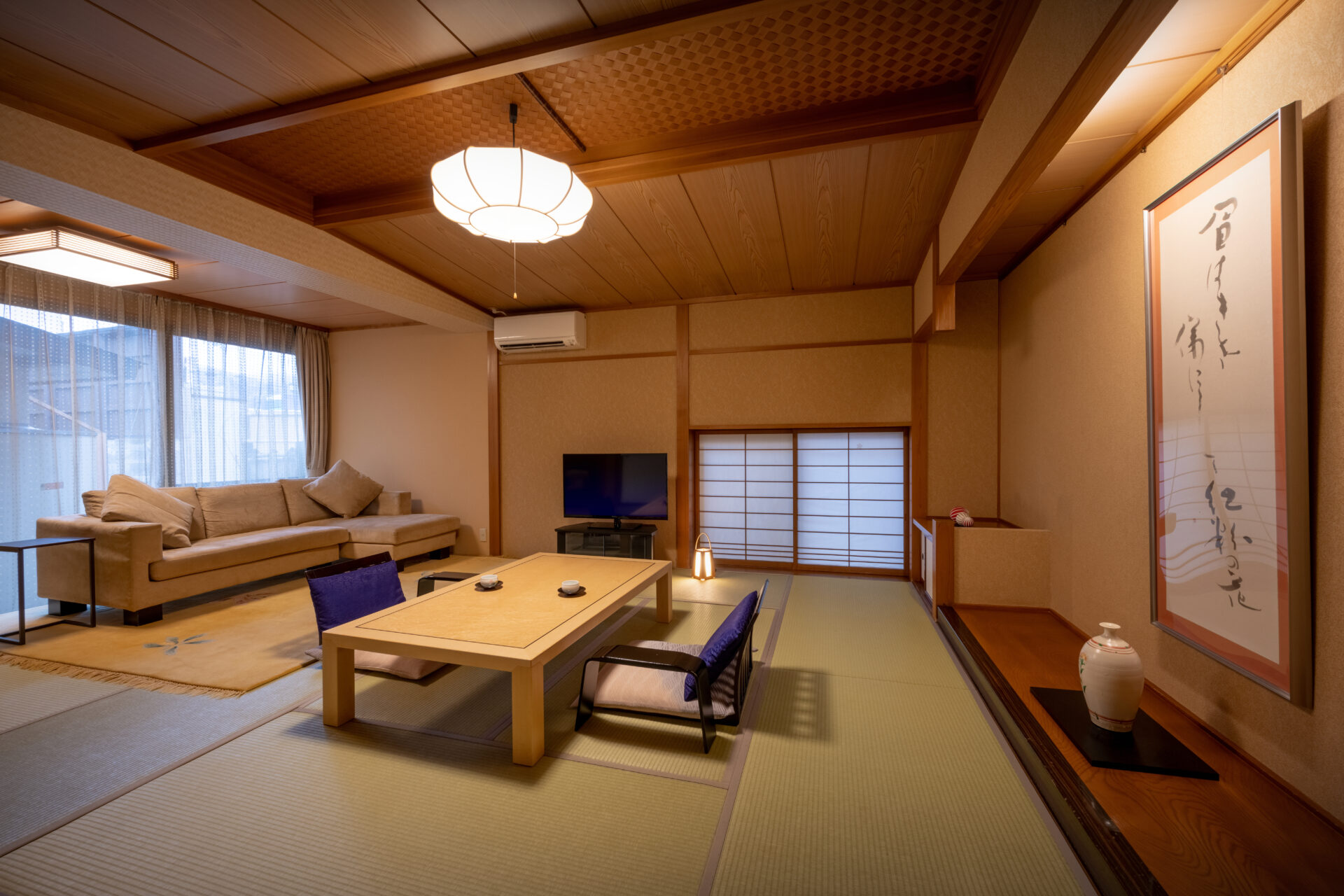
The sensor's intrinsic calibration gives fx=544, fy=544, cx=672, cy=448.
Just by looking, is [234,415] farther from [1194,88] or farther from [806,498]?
[1194,88]

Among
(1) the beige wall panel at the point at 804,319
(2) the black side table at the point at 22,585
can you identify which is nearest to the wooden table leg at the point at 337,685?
(2) the black side table at the point at 22,585

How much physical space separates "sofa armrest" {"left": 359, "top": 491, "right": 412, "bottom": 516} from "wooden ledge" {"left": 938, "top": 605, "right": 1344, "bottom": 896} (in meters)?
5.86

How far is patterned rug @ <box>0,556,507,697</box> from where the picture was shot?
9.43ft

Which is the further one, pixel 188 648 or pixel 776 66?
pixel 188 648

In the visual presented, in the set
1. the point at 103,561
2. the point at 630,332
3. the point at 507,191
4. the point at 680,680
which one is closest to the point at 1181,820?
the point at 680,680

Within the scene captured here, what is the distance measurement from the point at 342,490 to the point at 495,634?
14.9 ft

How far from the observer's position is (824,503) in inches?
208

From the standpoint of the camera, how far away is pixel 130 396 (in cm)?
486

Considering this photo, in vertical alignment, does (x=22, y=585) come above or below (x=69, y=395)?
below

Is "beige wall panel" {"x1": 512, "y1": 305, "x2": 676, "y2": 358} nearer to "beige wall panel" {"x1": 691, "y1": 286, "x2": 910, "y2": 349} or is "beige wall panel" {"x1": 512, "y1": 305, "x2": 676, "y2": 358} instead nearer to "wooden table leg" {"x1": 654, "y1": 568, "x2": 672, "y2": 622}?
"beige wall panel" {"x1": 691, "y1": 286, "x2": 910, "y2": 349}

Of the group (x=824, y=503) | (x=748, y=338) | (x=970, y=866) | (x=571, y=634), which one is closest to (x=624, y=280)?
(x=748, y=338)

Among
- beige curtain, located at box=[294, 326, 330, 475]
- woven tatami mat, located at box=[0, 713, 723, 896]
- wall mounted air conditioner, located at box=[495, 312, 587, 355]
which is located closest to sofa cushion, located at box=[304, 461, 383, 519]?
beige curtain, located at box=[294, 326, 330, 475]

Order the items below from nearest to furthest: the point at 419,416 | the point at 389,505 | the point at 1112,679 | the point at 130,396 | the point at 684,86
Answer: the point at 1112,679 < the point at 684,86 < the point at 130,396 < the point at 389,505 < the point at 419,416

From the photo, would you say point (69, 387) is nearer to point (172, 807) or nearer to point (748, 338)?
point (172, 807)
